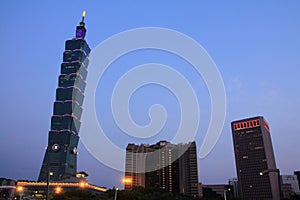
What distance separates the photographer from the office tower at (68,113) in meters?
167

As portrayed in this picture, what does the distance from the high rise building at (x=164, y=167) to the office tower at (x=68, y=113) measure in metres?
34.0

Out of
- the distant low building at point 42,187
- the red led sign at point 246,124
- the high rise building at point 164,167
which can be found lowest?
the distant low building at point 42,187

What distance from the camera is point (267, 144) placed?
162000mm

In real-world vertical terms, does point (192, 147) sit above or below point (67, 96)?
below

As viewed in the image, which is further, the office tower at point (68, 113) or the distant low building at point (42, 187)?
the office tower at point (68, 113)

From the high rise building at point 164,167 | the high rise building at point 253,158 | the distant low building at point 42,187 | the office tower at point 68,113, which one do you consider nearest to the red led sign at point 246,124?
the high rise building at point 253,158

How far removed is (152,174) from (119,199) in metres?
108

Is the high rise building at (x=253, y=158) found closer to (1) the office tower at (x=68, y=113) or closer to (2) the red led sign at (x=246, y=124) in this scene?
(2) the red led sign at (x=246, y=124)

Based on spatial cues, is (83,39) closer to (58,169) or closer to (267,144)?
(58,169)

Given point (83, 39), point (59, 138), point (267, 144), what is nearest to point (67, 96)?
point (59, 138)

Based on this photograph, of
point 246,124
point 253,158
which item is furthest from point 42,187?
point 246,124

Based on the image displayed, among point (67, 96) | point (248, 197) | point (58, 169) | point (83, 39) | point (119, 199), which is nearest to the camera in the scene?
point (119, 199)

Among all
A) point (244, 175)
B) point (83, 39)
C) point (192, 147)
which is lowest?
point (244, 175)

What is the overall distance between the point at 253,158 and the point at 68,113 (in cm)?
10398
